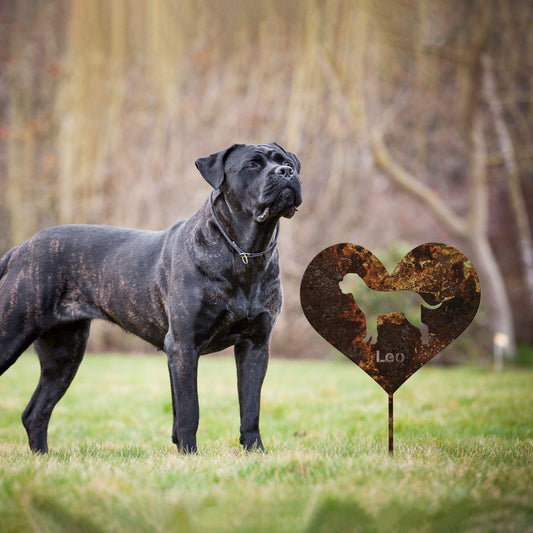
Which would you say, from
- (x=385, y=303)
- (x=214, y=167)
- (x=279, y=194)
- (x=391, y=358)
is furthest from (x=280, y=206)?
(x=385, y=303)

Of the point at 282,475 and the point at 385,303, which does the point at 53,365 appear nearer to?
the point at 282,475

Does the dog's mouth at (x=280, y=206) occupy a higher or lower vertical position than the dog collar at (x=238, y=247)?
higher

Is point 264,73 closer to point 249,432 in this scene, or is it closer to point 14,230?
point 14,230

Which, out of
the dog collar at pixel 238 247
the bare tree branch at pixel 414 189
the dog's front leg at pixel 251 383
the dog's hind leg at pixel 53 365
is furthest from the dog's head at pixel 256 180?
the bare tree branch at pixel 414 189

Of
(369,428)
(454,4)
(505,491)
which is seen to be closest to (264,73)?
(454,4)

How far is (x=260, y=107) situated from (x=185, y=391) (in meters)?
9.01

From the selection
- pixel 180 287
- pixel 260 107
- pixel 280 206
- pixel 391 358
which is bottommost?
pixel 391 358

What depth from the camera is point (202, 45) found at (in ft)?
37.5

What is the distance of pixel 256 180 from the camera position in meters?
3.20

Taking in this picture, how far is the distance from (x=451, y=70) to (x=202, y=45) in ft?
15.9

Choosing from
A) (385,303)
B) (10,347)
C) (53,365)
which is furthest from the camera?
(385,303)

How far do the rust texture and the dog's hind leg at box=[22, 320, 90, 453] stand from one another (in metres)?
1.68

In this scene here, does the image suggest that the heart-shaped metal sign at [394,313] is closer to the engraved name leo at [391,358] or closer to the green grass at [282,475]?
the engraved name leo at [391,358]

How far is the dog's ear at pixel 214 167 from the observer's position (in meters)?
3.25
